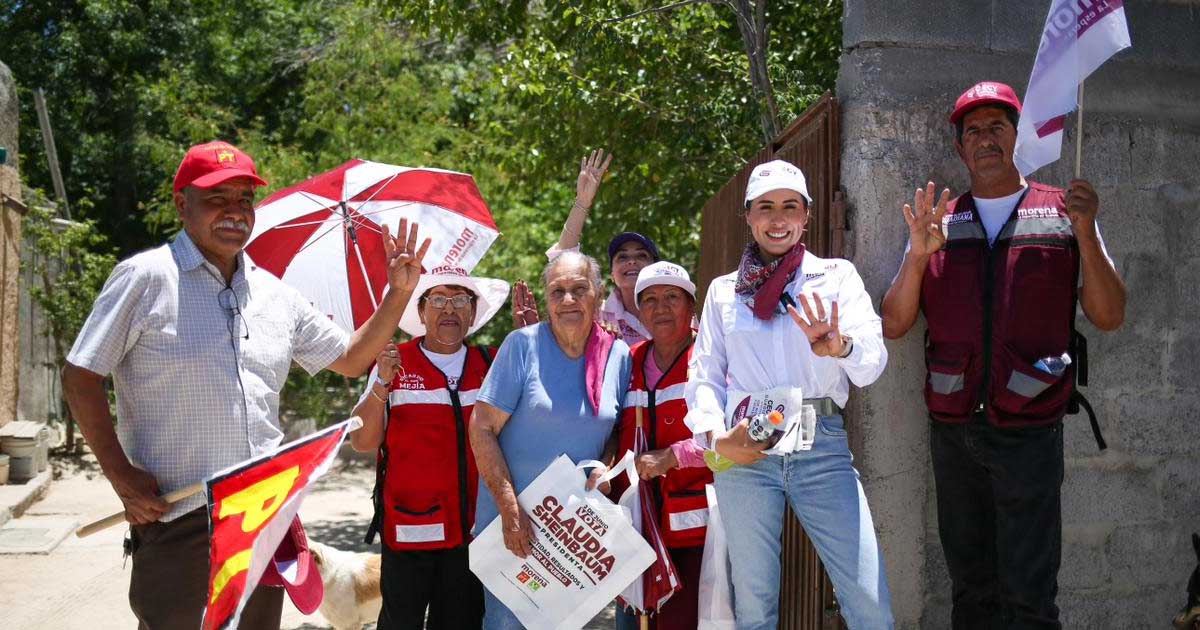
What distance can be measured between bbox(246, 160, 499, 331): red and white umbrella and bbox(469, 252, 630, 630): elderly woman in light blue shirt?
1.22m

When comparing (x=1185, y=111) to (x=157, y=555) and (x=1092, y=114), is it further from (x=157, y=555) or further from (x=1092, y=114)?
(x=157, y=555)

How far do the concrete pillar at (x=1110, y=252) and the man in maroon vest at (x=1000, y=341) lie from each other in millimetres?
246

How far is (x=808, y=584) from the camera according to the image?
182 inches

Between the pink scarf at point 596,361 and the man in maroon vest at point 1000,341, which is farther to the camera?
the pink scarf at point 596,361

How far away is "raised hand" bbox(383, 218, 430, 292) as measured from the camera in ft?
12.5

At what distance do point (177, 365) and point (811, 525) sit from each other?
7.16ft

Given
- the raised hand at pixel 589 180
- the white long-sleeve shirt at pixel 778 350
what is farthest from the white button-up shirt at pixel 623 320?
the white long-sleeve shirt at pixel 778 350

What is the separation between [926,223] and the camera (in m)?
4.00

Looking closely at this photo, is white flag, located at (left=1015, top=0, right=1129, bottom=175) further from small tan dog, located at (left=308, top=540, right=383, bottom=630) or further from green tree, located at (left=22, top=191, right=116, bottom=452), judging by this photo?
green tree, located at (left=22, top=191, right=116, bottom=452)

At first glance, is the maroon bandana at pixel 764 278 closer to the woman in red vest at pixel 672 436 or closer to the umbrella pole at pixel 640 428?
the woman in red vest at pixel 672 436

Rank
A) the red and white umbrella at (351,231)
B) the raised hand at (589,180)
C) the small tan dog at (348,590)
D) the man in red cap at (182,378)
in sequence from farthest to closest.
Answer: the raised hand at (589,180), the small tan dog at (348,590), the red and white umbrella at (351,231), the man in red cap at (182,378)

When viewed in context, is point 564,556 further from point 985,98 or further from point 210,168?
point 985,98

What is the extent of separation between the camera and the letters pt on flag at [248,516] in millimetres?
3189

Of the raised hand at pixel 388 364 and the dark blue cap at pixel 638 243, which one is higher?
the dark blue cap at pixel 638 243
